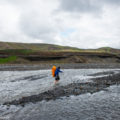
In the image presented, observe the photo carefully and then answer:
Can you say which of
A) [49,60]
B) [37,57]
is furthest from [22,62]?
[49,60]

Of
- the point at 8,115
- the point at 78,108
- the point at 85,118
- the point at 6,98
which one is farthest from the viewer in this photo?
the point at 6,98

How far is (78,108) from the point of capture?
1255cm

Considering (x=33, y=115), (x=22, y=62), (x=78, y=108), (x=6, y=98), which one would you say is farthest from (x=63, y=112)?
(x=22, y=62)

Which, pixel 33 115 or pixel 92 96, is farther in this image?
pixel 92 96

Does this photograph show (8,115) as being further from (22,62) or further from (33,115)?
(22,62)

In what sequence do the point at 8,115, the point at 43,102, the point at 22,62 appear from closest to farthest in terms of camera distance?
the point at 8,115 → the point at 43,102 → the point at 22,62

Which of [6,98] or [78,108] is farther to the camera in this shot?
[6,98]

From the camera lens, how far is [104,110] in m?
11.9

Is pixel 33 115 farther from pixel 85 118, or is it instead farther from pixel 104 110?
pixel 104 110

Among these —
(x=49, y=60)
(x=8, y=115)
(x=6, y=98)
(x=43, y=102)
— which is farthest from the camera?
(x=49, y=60)

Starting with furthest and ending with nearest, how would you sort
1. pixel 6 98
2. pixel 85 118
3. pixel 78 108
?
pixel 6 98, pixel 78 108, pixel 85 118

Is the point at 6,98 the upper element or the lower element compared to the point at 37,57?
lower

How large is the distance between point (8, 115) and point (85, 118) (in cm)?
558

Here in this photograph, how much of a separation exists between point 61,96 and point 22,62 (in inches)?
2738
